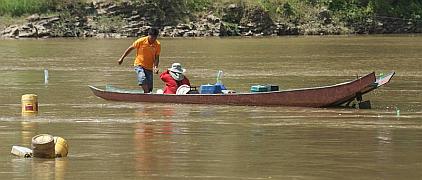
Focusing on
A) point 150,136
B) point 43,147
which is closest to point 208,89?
point 150,136

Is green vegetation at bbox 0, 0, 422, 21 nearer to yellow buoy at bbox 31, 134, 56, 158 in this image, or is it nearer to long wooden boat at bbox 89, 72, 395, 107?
long wooden boat at bbox 89, 72, 395, 107

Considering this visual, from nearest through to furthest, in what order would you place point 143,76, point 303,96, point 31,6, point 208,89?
1. point 303,96
2. point 208,89
3. point 143,76
4. point 31,6

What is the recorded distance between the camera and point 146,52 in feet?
65.6

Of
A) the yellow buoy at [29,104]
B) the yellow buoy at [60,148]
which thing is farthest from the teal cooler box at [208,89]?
the yellow buoy at [60,148]

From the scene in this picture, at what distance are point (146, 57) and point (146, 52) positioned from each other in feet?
0.37

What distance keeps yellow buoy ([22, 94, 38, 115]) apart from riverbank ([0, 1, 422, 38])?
43.8 m

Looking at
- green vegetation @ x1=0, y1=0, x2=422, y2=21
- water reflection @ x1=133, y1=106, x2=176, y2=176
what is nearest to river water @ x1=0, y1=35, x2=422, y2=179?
water reflection @ x1=133, y1=106, x2=176, y2=176

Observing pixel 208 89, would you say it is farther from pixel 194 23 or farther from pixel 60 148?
pixel 194 23

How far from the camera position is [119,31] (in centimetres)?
6338

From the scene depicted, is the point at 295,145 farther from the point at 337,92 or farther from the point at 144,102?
the point at 144,102

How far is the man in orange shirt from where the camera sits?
1991 cm

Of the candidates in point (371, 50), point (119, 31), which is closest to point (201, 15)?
point (119, 31)

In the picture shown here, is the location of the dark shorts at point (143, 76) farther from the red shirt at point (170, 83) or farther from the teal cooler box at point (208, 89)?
the teal cooler box at point (208, 89)

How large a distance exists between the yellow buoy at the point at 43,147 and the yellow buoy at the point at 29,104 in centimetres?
569
